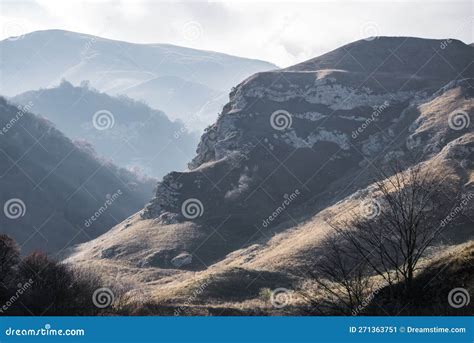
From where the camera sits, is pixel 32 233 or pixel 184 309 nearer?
pixel 184 309

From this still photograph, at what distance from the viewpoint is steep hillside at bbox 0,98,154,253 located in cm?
13662

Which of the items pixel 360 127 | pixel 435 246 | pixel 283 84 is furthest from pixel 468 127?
pixel 283 84

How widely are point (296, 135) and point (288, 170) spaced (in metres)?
10.9

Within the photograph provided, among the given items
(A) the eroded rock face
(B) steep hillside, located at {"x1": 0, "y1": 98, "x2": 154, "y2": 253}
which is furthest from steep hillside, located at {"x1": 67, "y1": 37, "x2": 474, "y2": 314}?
(B) steep hillside, located at {"x1": 0, "y1": 98, "x2": 154, "y2": 253}

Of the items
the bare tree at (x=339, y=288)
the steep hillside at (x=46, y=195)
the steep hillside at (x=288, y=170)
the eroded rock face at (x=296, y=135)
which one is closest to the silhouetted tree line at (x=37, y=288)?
the steep hillside at (x=288, y=170)

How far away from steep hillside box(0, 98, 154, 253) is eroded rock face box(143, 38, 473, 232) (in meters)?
25.4

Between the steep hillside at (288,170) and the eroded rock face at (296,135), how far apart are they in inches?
11.5

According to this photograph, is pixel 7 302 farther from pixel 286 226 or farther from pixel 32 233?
pixel 32 233

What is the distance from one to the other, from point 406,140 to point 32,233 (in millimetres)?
103321

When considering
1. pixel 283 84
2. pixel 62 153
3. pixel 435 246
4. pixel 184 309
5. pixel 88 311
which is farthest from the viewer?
pixel 62 153

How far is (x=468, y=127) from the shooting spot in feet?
290

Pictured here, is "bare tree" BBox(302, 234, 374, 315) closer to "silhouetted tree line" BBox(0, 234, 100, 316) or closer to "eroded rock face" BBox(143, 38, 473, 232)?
"silhouetted tree line" BBox(0, 234, 100, 316)

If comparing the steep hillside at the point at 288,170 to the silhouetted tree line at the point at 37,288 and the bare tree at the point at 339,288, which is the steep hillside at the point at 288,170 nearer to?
the silhouetted tree line at the point at 37,288

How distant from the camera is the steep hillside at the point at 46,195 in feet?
448
